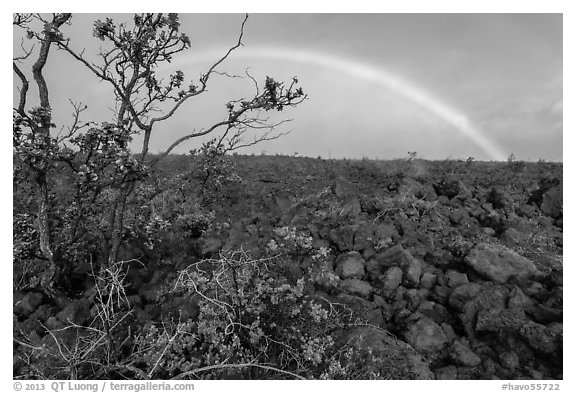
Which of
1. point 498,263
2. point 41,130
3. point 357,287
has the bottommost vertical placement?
point 357,287

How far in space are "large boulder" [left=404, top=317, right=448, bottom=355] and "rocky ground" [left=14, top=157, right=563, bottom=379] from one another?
2 centimetres

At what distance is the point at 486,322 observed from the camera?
7.33 meters

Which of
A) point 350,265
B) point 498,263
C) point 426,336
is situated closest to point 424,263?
point 498,263

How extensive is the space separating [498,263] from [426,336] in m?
2.52

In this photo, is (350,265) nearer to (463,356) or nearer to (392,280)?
(392,280)

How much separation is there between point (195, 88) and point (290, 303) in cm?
578

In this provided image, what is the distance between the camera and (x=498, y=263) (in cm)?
850

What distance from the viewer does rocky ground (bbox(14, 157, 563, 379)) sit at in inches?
280

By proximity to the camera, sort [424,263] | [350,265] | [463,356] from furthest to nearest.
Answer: [424,263], [350,265], [463,356]

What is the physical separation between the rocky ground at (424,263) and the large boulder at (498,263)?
21mm

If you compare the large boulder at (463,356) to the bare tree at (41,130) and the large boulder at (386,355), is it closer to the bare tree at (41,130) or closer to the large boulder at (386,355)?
the large boulder at (386,355)

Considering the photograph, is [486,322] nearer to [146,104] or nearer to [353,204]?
[353,204]
